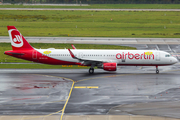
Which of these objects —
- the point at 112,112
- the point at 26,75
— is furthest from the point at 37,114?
the point at 26,75

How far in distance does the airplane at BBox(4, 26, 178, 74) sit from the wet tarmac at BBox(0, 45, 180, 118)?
1670mm

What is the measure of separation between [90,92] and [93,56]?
12371 millimetres

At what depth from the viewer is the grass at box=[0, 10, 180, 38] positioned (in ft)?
272

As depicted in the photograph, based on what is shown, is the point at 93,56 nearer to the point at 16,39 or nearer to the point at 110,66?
the point at 110,66

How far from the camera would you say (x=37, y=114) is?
83.7 feet

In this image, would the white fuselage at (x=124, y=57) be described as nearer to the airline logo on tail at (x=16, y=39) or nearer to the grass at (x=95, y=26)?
the airline logo on tail at (x=16, y=39)

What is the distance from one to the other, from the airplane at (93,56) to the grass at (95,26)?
117 feet

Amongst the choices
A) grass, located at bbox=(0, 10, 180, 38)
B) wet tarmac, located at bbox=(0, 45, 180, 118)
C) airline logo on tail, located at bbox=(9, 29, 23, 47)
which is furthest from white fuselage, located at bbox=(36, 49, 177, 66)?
grass, located at bbox=(0, 10, 180, 38)

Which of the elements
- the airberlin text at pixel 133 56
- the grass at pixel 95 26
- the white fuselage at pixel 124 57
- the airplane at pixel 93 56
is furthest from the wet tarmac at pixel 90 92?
the grass at pixel 95 26

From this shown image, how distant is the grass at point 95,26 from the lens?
3263 inches

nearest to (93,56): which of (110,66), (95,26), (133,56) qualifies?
(110,66)

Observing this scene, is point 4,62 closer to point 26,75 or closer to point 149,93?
point 26,75

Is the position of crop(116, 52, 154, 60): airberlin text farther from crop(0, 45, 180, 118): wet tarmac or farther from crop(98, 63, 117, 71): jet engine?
crop(98, 63, 117, 71): jet engine

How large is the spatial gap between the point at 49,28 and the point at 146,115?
71241 millimetres
